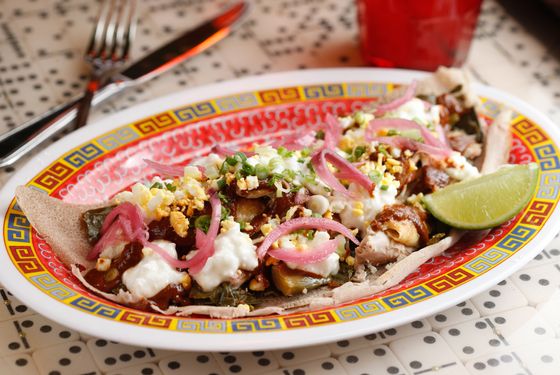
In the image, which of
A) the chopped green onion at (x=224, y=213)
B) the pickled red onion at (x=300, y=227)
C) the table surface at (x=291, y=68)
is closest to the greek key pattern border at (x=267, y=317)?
the table surface at (x=291, y=68)

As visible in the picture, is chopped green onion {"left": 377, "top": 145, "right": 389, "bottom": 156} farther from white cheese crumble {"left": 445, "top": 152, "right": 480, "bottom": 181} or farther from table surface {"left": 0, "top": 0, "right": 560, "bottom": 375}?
table surface {"left": 0, "top": 0, "right": 560, "bottom": 375}

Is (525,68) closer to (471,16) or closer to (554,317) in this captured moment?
(471,16)

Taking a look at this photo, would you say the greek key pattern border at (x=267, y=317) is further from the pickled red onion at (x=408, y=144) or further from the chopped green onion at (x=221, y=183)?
the chopped green onion at (x=221, y=183)

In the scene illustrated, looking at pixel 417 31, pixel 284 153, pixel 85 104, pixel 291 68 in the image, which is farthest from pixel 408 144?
pixel 85 104

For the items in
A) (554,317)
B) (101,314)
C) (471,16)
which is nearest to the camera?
(101,314)

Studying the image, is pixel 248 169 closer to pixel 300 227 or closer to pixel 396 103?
pixel 300 227

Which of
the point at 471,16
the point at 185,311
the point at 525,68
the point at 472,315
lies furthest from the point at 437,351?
the point at 525,68
